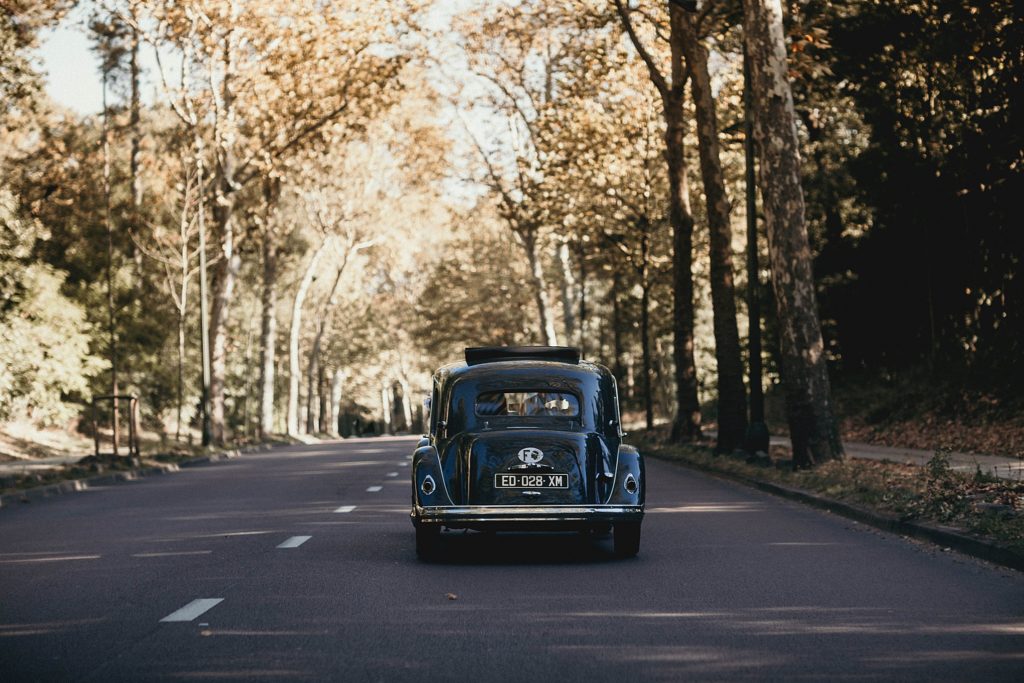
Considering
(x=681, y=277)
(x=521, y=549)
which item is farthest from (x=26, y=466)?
(x=521, y=549)

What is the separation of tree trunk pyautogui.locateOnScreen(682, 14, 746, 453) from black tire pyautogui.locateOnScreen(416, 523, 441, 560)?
1695 cm

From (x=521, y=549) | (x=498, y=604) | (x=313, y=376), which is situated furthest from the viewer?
(x=313, y=376)

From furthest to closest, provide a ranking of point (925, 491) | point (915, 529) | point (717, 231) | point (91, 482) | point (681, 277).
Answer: point (681, 277)
point (717, 231)
point (91, 482)
point (925, 491)
point (915, 529)

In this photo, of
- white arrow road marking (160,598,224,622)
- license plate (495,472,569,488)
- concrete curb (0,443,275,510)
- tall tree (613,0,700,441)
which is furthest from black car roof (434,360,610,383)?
tall tree (613,0,700,441)

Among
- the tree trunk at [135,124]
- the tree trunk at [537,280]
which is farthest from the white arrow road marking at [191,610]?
the tree trunk at [537,280]

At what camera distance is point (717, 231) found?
2989cm

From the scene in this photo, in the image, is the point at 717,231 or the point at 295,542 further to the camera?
the point at 717,231

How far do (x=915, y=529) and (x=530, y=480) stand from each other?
13.1ft

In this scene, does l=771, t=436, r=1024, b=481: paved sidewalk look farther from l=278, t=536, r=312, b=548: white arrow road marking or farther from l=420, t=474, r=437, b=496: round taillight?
l=278, t=536, r=312, b=548: white arrow road marking

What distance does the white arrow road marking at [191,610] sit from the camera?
9406 mm

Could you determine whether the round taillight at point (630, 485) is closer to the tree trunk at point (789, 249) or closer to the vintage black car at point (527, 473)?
the vintage black car at point (527, 473)

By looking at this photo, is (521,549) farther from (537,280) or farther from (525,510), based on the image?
(537,280)

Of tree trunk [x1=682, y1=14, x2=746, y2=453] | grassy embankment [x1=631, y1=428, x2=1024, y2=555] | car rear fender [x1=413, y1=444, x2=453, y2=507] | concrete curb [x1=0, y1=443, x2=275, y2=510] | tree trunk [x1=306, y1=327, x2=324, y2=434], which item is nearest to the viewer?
car rear fender [x1=413, y1=444, x2=453, y2=507]

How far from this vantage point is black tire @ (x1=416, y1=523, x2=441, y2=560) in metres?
12.7
